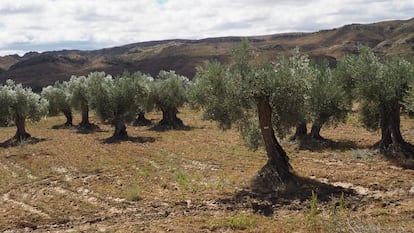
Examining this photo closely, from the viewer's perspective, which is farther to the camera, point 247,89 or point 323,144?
point 323,144

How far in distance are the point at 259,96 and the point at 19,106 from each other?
41046mm

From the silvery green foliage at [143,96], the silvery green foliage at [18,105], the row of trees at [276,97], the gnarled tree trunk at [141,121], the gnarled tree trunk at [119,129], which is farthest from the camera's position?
the gnarled tree trunk at [141,121]

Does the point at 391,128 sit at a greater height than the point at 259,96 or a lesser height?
lesser

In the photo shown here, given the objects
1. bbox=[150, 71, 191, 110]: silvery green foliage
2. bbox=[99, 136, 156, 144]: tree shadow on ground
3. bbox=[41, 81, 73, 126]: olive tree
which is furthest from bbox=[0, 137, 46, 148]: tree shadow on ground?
bbox=[150, 71, 191, 110]: silvery green foliage

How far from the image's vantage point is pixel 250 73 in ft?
85.1

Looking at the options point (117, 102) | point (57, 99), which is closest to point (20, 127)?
point (117, 102)

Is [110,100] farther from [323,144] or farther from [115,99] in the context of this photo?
[323,144]

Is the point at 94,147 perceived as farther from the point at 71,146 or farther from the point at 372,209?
the point at 372,209

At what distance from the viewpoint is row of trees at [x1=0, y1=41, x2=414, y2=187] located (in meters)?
26.3

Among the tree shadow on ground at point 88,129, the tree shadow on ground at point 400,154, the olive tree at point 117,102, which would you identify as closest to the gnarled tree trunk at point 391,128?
the tree shadow on ground at point 400,154

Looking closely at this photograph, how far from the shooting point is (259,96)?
2628 cm

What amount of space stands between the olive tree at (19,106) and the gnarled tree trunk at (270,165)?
1559 inches

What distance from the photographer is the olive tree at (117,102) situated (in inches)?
2153

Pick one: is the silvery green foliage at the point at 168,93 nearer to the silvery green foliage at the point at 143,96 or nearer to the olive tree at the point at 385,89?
the silvery green foliage at the point at 143,96
